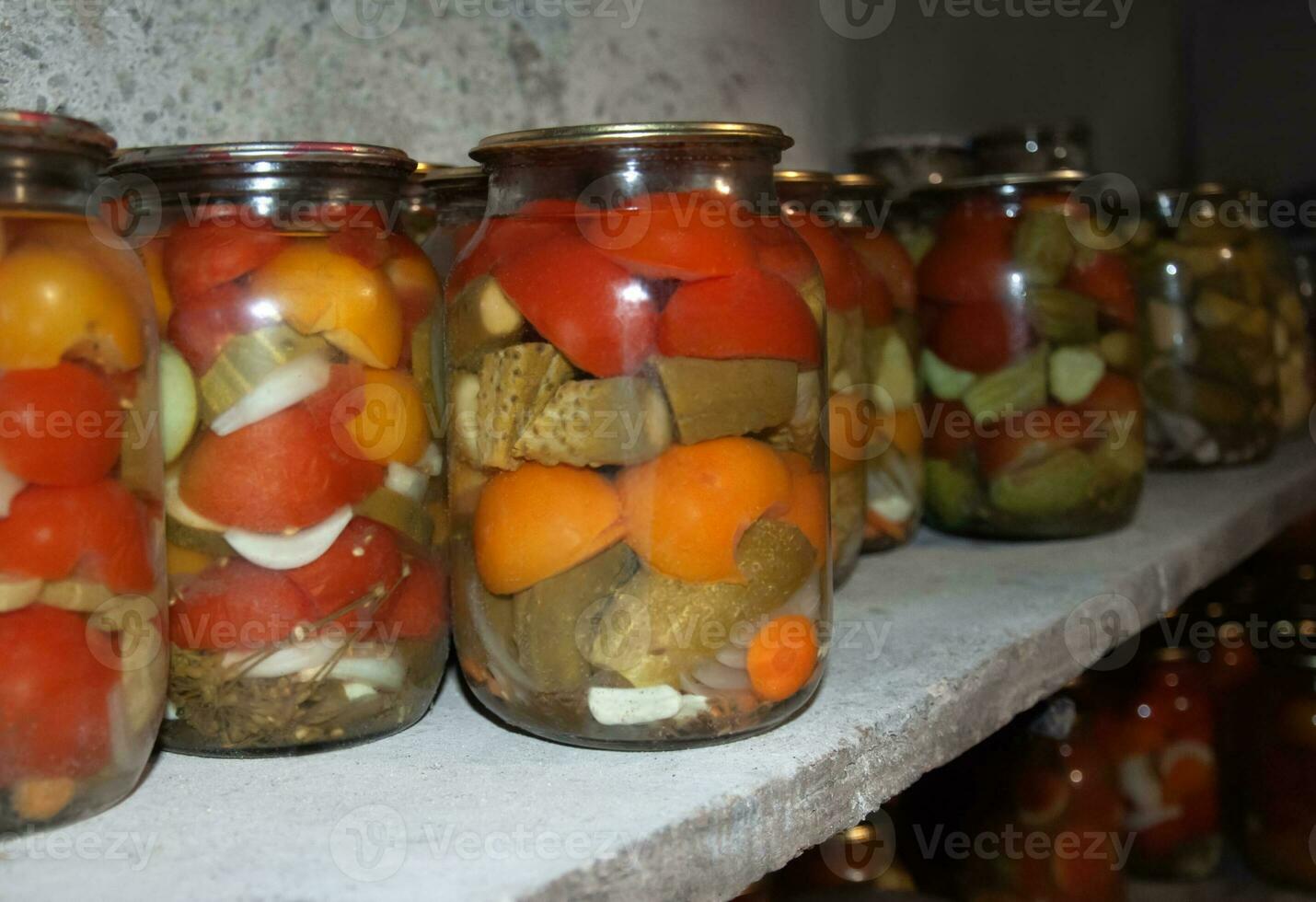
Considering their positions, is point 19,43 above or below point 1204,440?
above

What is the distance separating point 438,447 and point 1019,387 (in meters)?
0.60

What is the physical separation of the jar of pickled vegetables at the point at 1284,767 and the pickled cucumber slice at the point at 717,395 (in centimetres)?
94

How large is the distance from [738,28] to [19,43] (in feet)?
2.87

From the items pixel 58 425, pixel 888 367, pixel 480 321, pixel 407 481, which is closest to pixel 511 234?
pixel 480 321

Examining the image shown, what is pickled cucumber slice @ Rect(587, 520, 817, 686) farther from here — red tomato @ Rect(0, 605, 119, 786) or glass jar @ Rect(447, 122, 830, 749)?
red tomato @ Rect(0, 605, 119, 786)

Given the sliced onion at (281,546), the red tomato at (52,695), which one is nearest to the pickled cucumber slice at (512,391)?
the sliced onion at (281,546)

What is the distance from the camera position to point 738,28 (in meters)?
1.51

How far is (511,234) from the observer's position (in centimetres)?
75

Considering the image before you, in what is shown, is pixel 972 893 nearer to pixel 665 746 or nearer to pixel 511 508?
pixel 665 746

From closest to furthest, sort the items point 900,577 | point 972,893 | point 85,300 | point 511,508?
point 85,300 → point 511,508 → point 900,577 → point 972,893

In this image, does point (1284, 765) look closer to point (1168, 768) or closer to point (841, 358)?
point (1168, 768)

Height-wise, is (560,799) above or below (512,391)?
below

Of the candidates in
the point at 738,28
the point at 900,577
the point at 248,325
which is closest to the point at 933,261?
the point at 900,577

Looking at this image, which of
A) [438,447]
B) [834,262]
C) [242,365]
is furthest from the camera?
[834,262]
